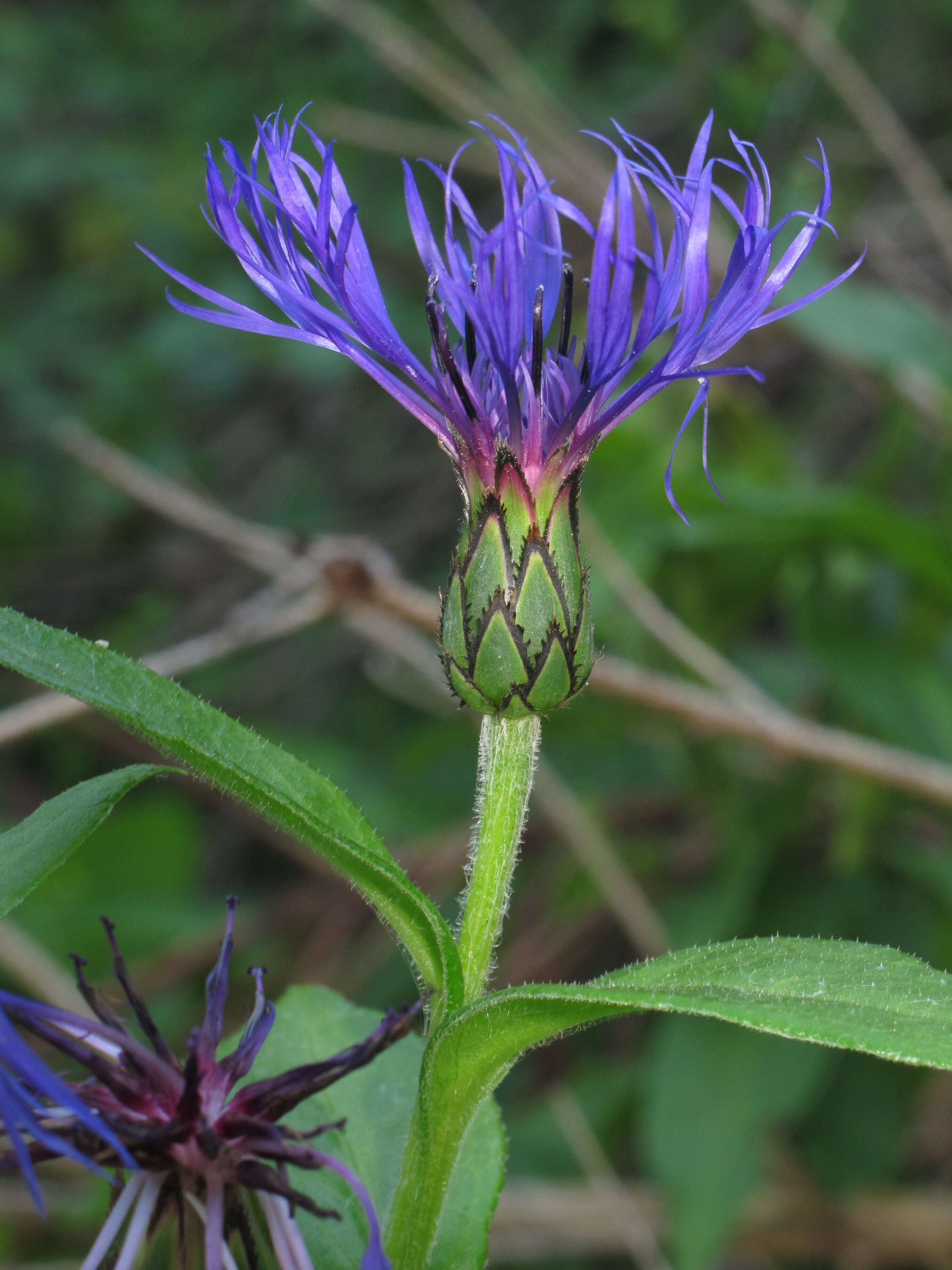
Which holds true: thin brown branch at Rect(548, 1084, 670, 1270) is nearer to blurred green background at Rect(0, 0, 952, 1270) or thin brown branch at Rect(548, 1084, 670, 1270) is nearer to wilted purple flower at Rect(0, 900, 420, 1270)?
blurred green background at Rect(0, 0, 952, 1270)

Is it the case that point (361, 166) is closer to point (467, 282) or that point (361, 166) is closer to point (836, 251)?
point (836, 251)

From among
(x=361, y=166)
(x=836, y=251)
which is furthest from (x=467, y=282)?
(x=836, y=251)

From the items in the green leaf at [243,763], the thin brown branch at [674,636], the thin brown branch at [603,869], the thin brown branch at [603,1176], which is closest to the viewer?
the green leaf at [243,763]

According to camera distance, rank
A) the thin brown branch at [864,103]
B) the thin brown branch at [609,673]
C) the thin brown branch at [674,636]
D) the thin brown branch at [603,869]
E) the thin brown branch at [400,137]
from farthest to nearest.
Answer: the thin brown branch at [400,137] → the thin brown branch at [864,103] → the thin brown branch at [603,869] → the thin brown branch at [674,636] → the thin brown branch at [609,673]

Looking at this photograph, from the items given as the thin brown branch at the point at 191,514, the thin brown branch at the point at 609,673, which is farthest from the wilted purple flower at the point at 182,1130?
the thin brown branch at the point at 191,514

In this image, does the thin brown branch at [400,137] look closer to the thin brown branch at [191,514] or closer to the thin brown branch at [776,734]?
the thin brown branch at [191,514]

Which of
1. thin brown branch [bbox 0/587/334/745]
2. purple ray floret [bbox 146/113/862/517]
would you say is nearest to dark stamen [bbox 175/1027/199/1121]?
purple ray floret [bbox 146/113/862/517]
